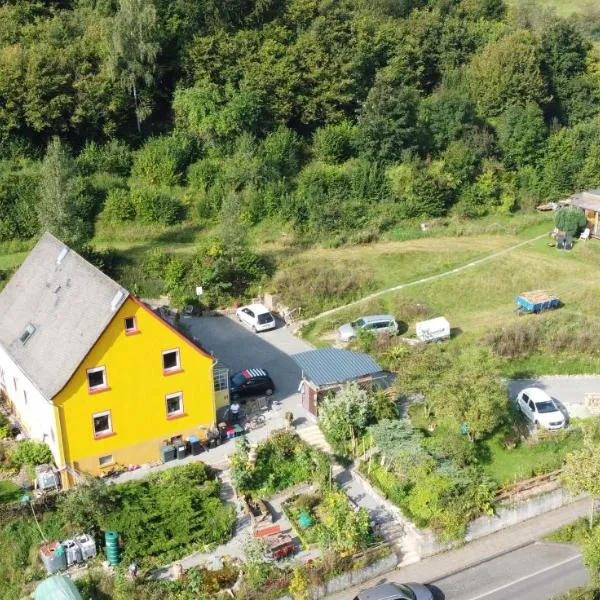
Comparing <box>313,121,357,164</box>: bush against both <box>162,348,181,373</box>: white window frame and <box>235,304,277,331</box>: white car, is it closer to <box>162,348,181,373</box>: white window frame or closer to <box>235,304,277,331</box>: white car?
<box>235,304,277,331</box>: white car

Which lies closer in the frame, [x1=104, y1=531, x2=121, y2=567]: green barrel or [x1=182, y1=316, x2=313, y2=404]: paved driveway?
[x1=104, y1=531, x2=121, y2=567]: green barrel

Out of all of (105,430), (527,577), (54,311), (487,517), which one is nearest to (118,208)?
(54,311)

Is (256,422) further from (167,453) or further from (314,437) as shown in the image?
(167,453)

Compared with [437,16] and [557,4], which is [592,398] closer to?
[437,16]

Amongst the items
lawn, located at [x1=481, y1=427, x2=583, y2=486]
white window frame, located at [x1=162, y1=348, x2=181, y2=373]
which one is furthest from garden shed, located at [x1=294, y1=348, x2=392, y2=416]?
white window frame, located at [x1=162, y1=348, x2=181, y2=373]

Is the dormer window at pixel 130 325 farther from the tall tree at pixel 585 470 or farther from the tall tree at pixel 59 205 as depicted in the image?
the tall tree at pixel 585 470
